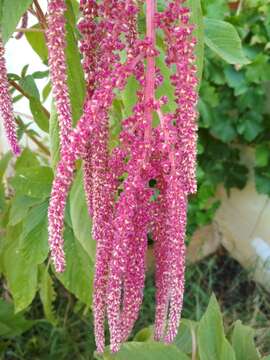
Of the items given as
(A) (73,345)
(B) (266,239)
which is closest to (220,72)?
(B) (266,239)

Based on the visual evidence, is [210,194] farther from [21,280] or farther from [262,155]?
[21,280]

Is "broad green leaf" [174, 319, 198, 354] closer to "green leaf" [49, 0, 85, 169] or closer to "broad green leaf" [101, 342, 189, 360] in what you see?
"broad green leaf" [101, 342, 189, 360]

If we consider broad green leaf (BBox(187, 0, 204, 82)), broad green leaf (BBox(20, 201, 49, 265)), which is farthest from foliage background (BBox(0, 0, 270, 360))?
broad green leaf (BBox(187, 0, 204, 82))

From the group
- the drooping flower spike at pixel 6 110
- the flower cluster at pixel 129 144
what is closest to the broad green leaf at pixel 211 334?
the flower cluster at pixel 129 144

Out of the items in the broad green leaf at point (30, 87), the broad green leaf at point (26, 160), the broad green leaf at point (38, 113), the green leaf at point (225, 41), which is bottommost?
the broad green leaf at point (26, 160)

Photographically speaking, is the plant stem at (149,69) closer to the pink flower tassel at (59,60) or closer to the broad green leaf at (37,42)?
the pink flower tassel at (59,60)
